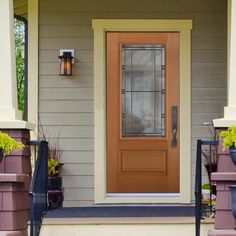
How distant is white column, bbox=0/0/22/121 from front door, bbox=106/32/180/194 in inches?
76.6

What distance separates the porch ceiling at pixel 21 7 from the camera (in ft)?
24.5

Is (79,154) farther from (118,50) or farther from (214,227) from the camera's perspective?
(214,227)

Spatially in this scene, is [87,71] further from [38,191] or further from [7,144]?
[7,144]

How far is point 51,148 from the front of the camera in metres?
7.32

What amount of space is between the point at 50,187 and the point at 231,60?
8.25 ft

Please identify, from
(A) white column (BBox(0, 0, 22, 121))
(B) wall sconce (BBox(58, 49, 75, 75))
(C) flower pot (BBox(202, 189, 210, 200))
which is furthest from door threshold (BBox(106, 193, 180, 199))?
(A) white column (BBox(0, 0, 22, 121))

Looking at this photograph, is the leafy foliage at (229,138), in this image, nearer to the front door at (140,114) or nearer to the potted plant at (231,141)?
the potted plant at (231,141)

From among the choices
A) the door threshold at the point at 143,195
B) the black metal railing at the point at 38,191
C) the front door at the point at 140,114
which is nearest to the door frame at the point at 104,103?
the door threshold at the point at 143,195

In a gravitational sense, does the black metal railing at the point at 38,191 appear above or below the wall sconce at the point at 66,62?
below

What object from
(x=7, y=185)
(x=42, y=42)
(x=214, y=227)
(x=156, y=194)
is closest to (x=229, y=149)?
(x=214, y=227)

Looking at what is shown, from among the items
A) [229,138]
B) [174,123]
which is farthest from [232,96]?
[174,123]

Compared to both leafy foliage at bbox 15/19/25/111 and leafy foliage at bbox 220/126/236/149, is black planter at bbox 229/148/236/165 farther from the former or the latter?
leafy foliage at bbox 15/19/25/111

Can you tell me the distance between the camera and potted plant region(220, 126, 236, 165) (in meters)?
5.11

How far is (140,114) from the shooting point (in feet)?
24.5
